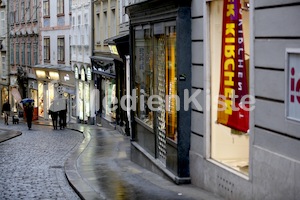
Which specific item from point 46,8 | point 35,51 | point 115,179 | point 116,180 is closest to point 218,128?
point 116,180

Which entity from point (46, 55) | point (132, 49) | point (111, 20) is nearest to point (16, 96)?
point (46, 55)

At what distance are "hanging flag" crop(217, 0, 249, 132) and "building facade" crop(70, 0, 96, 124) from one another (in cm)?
2719

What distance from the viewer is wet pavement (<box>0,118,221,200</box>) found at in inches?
514

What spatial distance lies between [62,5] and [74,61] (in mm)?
4785

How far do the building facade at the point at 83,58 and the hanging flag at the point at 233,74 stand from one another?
1070 inches

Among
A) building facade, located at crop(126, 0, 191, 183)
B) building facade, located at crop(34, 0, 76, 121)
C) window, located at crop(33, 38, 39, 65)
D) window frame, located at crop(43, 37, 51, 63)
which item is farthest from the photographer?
window, located at crop(33, 38, 39, 65)

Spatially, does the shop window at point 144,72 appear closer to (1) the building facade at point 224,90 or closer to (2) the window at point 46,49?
(1) the building facade at point 224,90

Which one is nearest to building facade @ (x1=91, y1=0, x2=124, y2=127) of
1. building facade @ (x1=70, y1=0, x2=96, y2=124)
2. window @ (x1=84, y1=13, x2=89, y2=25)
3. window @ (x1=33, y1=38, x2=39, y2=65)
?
building facade @ (x1=70, y1=0, x2=96, y2=124)

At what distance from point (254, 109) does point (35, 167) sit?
31.5 ft

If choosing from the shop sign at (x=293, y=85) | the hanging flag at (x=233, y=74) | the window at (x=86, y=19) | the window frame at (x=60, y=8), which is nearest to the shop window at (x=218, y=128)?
the hanging flag at (x=233, y=74)

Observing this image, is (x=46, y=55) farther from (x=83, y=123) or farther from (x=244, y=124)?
(x=244, y=124)

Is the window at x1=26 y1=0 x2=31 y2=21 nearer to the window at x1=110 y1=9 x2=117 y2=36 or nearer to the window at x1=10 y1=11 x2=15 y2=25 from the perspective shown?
the window at x1=10 y1=11 x2=15 y2=25

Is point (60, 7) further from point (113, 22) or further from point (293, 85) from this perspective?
point (293, 85)

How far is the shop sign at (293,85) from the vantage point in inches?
352
